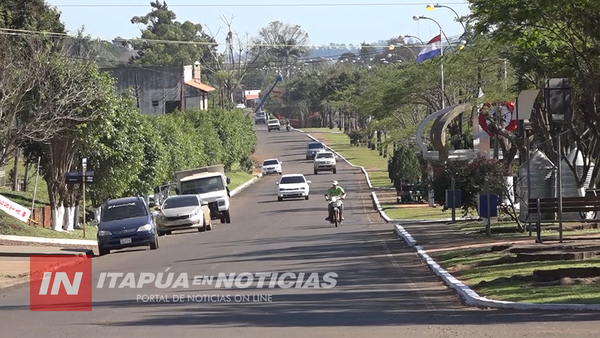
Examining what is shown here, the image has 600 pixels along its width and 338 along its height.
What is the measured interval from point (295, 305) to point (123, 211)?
1653cm

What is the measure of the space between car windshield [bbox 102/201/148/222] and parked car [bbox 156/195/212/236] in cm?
731

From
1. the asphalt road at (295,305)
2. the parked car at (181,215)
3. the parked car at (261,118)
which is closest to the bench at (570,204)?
the asphalt road at (295,305)

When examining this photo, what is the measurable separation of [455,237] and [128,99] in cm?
1960

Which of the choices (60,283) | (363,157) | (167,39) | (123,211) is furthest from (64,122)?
(167,39)

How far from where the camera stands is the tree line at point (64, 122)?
126 ft

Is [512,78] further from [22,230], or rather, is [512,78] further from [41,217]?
[22,230]

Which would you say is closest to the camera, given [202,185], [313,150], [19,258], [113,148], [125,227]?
[19,258]

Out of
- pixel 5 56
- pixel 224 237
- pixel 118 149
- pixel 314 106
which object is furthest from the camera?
pixel 314 106

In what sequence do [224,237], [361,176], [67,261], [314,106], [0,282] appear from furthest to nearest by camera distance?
[314,106], [361,176], [224,237], [67,261], [0,282]

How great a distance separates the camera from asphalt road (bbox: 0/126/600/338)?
1359 cm

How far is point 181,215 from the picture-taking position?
39.6 m

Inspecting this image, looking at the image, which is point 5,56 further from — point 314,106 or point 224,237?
point 314,106

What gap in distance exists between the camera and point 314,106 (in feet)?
553

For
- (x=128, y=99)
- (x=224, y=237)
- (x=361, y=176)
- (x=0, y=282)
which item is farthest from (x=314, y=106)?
(x=0, y=282)
